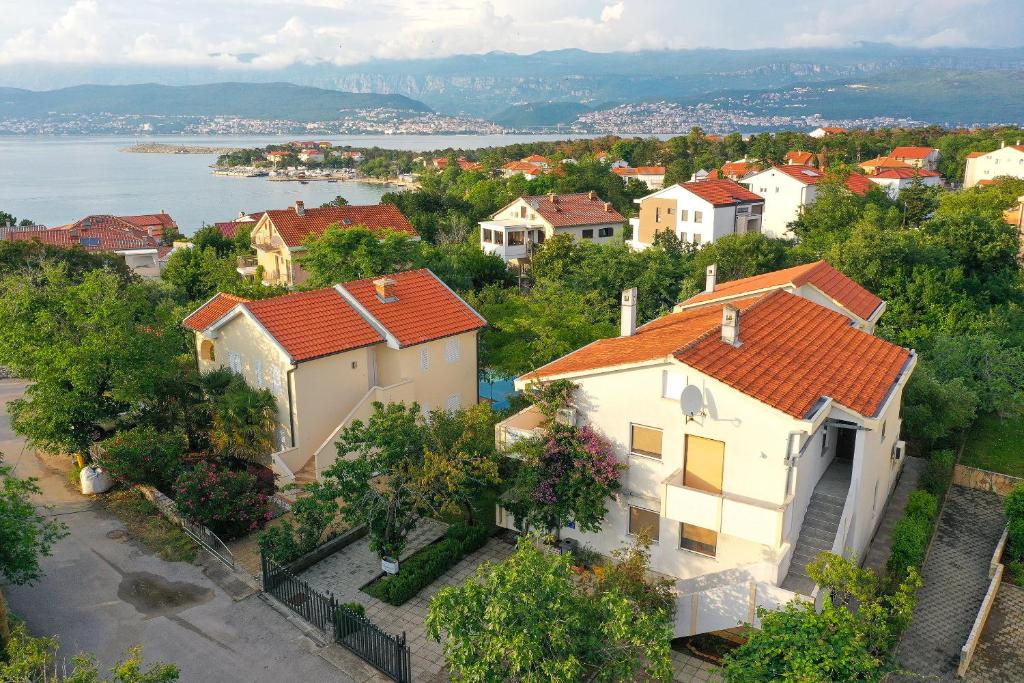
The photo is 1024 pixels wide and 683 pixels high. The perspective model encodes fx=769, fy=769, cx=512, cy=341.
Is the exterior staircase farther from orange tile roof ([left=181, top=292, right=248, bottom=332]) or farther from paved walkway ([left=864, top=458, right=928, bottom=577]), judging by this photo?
orange tile roof ([left=181, top=292, right=248, bottom=332])

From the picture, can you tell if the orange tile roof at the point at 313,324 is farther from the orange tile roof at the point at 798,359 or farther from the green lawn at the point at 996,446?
the green lawn at the point at 996,446

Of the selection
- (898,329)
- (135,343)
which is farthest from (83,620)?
(898,329)

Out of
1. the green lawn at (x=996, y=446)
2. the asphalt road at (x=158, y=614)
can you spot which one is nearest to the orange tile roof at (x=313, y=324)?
the asphalt road at (x=158, y=614)

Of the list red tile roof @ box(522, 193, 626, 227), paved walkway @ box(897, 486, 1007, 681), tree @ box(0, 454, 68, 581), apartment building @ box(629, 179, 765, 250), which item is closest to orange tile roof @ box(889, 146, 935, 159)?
apartment building @ box(629, 179, 765, 250)

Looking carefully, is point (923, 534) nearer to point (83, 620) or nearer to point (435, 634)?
point (435, 634)

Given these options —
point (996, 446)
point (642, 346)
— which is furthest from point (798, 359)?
point (996, 446)

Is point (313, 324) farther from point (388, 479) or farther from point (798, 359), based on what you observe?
point (798, 359)
